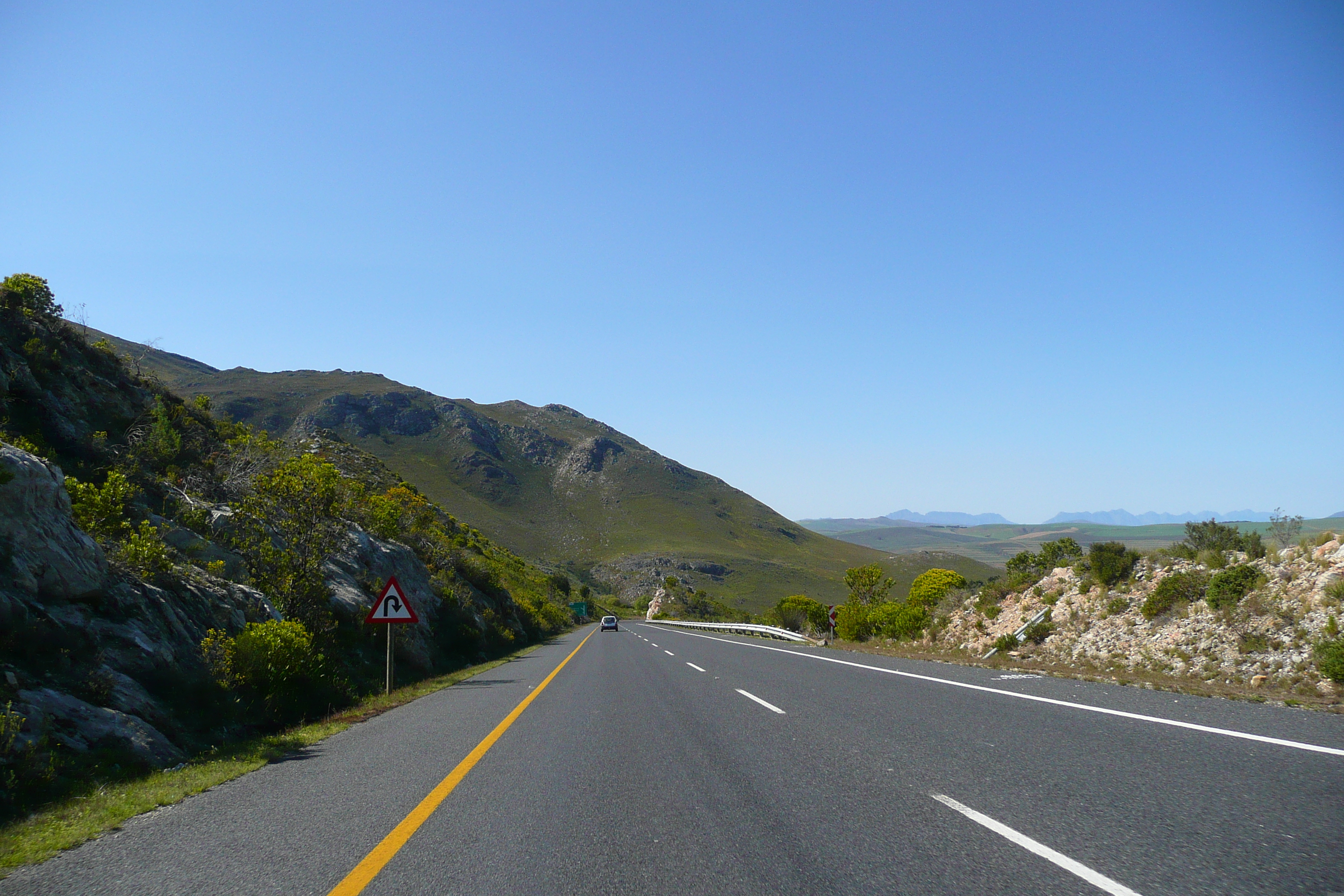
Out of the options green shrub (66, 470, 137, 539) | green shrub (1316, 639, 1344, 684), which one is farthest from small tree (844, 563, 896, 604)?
green shrub (66, 470, 137, 539)

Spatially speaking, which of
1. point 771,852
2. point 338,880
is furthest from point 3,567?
point 771,852

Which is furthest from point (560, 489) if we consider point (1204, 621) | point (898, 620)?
point (1204, 621)

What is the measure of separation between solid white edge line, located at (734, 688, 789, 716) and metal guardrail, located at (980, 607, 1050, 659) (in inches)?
388

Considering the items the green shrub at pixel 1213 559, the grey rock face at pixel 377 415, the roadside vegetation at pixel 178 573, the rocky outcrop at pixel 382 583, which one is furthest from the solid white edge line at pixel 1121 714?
the grey rock face at pixel 377 415

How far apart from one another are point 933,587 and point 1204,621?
22439 millimetres

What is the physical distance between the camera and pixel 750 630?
4125cm

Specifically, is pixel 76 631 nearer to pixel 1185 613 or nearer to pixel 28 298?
pixel 28 298

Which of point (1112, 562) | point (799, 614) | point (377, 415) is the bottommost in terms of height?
point (799, 614)

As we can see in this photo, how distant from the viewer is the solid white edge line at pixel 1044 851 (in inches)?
147

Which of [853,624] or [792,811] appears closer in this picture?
[792,811]

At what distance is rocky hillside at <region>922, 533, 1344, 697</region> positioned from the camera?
1185 cm

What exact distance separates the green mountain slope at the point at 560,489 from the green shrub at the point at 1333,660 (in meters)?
101

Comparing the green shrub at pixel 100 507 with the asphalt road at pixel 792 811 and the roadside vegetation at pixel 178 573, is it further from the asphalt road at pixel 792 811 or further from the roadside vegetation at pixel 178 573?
the asphalt road at pixel 792 811

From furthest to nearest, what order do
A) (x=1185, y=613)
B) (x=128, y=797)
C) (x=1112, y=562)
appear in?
1. (x=1112, y=562)
2. (x=1185, y=613)
3. (x=128, y=797)
